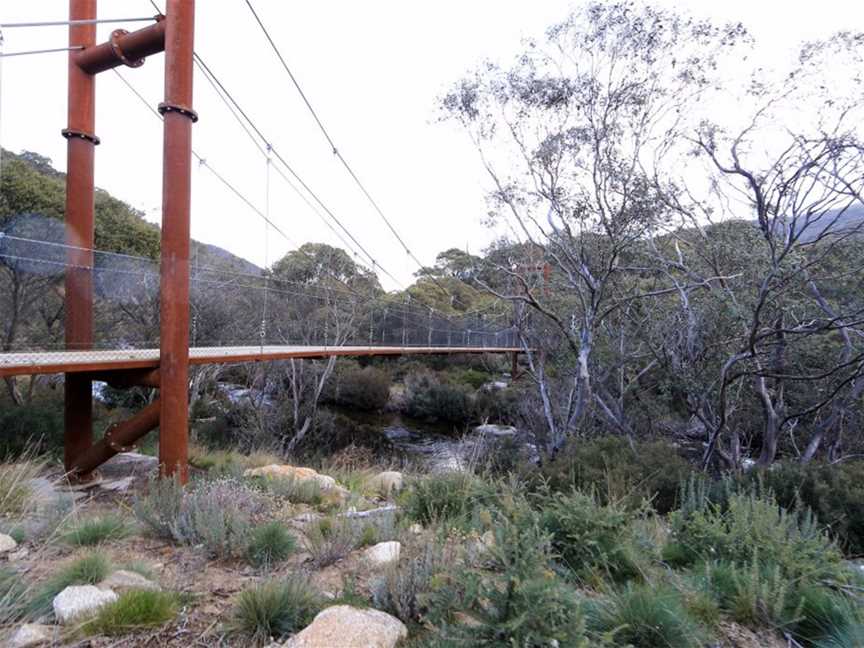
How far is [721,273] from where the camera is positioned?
493 cm

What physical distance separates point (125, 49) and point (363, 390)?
10023 millimetres

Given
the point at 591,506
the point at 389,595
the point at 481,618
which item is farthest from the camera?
the point at 591,506

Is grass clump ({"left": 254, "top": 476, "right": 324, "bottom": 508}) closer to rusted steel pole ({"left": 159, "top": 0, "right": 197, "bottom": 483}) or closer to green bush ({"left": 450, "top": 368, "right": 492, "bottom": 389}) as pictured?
rusted steel pole ({"left": 159, "top": 0, "right": 197, "bottom": 483})

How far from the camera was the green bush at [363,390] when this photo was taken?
41.4ft

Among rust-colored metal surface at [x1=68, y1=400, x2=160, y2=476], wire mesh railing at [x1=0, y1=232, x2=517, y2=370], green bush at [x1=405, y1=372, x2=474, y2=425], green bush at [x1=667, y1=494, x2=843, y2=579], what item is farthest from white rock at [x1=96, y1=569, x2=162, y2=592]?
green bush at [x1=405, y1=372, x2=474, y2=425]

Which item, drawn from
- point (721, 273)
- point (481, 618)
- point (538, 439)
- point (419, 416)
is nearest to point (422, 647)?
point (481, 618)

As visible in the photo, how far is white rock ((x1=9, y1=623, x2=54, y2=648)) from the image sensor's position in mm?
1233

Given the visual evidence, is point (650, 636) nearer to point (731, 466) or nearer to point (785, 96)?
point (731, 466)

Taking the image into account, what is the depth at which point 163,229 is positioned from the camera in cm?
314

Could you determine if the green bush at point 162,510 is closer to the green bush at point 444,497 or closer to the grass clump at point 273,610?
the grass clump at point 273,610

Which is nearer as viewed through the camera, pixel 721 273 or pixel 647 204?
pixel 721 273

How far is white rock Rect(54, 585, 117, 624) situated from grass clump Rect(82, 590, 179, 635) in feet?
0.13

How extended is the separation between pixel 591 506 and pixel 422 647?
95 centimetres

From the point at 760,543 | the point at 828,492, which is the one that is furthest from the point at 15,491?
the point at 828,492
